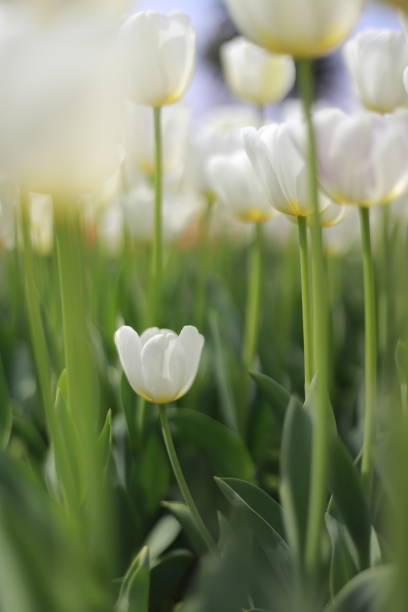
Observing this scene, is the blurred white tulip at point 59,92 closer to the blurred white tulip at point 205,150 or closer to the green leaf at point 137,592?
the green leaf at point 137,592

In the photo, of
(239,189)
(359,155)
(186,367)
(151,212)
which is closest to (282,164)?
(359,155)

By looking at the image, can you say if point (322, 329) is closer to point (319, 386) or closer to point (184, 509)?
point (319, 386)

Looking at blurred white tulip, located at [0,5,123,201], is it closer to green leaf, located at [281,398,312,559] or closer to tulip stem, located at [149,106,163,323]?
green leaf, located at [281,398,312,559]

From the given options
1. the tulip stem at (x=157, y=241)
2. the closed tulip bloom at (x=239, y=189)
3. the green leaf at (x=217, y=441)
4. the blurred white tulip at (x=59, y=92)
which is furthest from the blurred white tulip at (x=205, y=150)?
the blurred white tulip at (x=59, y=92)

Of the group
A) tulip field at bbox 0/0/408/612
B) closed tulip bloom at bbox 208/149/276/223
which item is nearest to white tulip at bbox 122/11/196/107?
tulip field at bbox 0/0/408/612

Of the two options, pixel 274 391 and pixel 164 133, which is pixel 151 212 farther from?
pixel 274 391

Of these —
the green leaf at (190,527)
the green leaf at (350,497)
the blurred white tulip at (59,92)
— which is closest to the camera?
the blurred white tulip at (59,92)

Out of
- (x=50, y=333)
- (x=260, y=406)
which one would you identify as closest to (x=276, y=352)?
(x=260, y=406)
